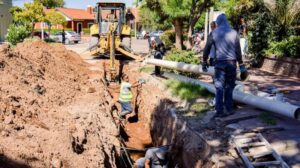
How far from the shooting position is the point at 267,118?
750cm

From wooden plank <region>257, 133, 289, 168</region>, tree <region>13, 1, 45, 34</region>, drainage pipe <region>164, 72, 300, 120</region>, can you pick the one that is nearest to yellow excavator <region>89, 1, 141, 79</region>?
drainage pipe <region>164, 72, 300, 120</region>

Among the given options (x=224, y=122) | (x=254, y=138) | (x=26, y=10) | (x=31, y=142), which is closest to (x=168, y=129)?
(x=224, y=122)

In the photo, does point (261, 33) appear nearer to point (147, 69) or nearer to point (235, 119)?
point (147, 69)

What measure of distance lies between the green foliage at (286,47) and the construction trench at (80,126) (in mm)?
5087

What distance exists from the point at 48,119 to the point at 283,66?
961cm

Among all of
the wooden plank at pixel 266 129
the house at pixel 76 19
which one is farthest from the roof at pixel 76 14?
the wooden plank at pixel 266 129

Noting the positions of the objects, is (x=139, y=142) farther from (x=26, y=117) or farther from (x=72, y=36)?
(x=72, y=36)

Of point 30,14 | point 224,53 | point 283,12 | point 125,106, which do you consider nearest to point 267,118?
point 224,53

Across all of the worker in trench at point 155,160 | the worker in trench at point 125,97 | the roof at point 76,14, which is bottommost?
the worker in trench at point 155,160

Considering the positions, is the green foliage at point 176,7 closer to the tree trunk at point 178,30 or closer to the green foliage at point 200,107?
the tree trunk at point 178,30

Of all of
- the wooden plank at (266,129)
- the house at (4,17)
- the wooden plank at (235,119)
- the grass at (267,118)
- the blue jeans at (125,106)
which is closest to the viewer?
the wooden plank at (266,129)

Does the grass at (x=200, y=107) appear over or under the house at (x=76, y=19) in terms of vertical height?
under

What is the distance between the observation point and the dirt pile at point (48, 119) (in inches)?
208

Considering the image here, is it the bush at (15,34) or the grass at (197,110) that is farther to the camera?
the bush at (15,34)
